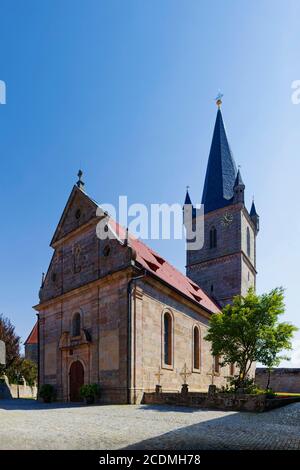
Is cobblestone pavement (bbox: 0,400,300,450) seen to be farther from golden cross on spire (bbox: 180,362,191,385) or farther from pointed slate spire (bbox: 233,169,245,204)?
pointed slate spire (bbox: 233,169,245,204)

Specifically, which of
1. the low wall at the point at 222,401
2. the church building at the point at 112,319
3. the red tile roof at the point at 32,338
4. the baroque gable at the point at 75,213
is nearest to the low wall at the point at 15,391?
the church building at the point at 112,319

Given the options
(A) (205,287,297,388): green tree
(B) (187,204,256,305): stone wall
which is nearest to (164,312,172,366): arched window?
(A) (205,287,297,388): green tree

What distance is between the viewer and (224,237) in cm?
3894

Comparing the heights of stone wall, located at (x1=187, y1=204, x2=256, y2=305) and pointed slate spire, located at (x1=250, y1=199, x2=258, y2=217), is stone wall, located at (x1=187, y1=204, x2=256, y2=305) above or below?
below

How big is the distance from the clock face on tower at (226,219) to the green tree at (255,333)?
66.4 feet

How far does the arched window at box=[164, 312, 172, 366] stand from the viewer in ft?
70.0

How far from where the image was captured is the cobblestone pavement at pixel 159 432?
766 centimetres

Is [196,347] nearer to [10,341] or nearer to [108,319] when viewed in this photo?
[108,319]

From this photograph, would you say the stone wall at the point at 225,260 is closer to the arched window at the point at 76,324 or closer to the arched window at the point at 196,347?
the arched window at the point at 196,347

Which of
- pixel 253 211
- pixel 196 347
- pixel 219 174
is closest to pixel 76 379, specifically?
pixel 196 347

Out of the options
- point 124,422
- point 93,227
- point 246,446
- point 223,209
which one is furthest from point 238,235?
point 246,446

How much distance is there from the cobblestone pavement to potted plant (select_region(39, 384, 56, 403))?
10.8m
